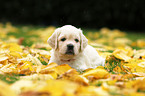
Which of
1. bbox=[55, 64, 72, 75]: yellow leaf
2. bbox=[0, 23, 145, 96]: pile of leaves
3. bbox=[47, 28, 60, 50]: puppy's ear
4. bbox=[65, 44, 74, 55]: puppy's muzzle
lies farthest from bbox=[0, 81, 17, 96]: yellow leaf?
bbox=[47, 28, 60, 50]: puppy's ear

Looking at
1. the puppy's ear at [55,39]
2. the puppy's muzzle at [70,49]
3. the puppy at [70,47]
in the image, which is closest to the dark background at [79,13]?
the puppy at [70,47]

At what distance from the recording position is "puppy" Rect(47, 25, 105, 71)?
3.60 meters

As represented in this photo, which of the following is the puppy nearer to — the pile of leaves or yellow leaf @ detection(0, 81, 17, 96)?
the pile of leaves

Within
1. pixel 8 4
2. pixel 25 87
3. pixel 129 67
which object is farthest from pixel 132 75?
pixel 8 4

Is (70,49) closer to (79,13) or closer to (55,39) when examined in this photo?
(55,39)

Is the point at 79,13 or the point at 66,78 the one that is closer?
the point at 66,78

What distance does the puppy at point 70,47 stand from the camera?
3.60m

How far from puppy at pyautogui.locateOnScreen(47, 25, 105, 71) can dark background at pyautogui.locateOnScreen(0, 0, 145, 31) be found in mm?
8474

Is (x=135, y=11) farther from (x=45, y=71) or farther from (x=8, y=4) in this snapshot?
(x=45, y=71)

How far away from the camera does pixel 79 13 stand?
12.7 m

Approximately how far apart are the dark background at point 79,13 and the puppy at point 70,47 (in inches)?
334

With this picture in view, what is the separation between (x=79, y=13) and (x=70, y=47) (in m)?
9.31

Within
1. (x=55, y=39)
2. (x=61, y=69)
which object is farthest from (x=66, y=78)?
(x=55, y=39)

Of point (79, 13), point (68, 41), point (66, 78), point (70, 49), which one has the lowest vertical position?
point (66, 78)
